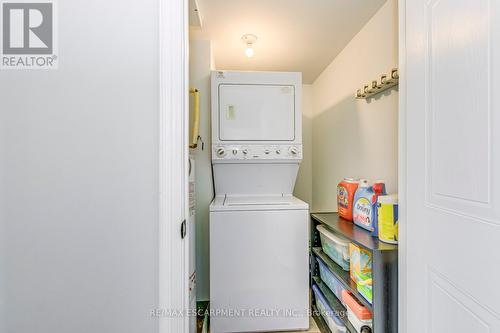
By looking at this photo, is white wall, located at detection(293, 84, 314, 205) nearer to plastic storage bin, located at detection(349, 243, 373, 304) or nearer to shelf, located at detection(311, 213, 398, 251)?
shelf, located at detection(311, 213, 398, 251)

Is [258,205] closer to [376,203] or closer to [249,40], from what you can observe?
[376,203]

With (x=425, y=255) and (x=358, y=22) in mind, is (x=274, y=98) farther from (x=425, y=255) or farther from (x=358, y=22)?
(x=425, y=255)

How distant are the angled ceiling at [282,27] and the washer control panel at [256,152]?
1.10 meters

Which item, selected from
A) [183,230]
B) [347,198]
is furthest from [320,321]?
[183,230]

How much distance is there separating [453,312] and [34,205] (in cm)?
162

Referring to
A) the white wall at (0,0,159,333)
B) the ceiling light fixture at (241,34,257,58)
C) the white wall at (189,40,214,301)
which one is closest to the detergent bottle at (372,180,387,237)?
the white wall at (0,0,159,333)

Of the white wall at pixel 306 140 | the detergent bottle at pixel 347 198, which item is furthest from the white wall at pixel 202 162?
the white wall at pixel 306 140

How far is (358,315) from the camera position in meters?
1.41

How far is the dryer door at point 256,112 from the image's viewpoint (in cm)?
214

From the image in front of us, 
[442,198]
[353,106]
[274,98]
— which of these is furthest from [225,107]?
[442,198]

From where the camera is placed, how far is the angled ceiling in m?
1.80

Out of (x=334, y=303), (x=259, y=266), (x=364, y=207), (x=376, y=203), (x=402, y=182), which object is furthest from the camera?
(x=259, y=266)

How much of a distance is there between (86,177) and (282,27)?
6.69ft

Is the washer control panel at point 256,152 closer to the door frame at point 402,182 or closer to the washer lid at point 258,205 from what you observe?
the washer lid at point 258,205
